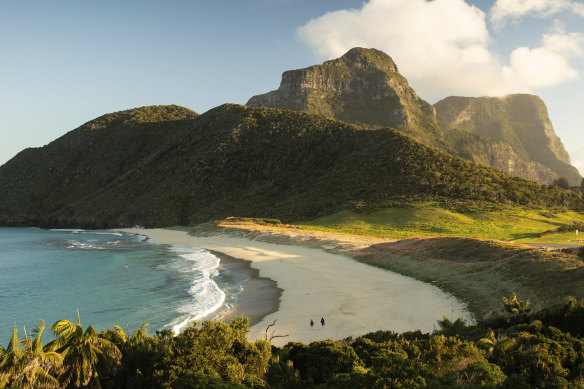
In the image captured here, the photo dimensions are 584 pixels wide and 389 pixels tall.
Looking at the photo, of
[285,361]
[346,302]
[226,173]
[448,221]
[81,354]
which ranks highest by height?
[226,173]

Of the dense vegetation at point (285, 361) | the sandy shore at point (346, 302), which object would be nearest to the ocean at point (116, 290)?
the sandy shore at point (346, 302)

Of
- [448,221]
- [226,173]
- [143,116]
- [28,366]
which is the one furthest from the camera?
[143,116]

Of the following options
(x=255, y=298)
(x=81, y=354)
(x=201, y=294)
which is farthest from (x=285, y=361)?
(x=201, y=294)

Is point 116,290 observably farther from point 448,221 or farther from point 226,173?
point 226,173

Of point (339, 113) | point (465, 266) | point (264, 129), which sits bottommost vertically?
point (465, 266)

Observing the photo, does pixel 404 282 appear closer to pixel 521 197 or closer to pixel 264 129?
pixel 521 197

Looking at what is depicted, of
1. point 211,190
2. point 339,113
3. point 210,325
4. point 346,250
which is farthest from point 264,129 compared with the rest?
point 210,325

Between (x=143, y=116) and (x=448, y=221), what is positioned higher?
(x=143, y=116)
